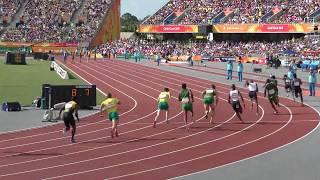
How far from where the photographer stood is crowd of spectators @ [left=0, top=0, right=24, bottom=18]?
86.1 meters

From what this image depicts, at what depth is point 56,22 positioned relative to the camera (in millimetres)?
84938

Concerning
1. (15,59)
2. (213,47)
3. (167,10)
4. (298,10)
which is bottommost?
(15,59)

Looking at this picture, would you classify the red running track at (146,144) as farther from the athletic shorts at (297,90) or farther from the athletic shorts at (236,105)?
the athletic shorts at (297,90)

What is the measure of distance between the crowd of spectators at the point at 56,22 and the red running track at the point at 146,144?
195 ft

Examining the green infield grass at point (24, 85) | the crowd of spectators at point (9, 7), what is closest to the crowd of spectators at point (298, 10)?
the green infield grass at point (24, 85)

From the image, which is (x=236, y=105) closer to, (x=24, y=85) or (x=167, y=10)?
(x=24, y=85)

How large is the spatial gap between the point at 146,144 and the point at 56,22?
2811 inches

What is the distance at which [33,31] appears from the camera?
83.4 meters

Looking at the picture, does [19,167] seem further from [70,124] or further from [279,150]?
[279,150]

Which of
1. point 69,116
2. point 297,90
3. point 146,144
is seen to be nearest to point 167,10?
point 297,90

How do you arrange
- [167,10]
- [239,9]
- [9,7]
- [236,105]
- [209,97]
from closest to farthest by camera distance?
[209,97] < [236,105] < [239,9] < [167,10] < [9,7]

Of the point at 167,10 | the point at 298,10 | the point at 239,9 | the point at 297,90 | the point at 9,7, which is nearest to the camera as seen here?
the point at 297,90

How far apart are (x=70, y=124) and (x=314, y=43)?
47937 millimetres

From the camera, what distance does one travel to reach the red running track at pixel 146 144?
12662 mm
